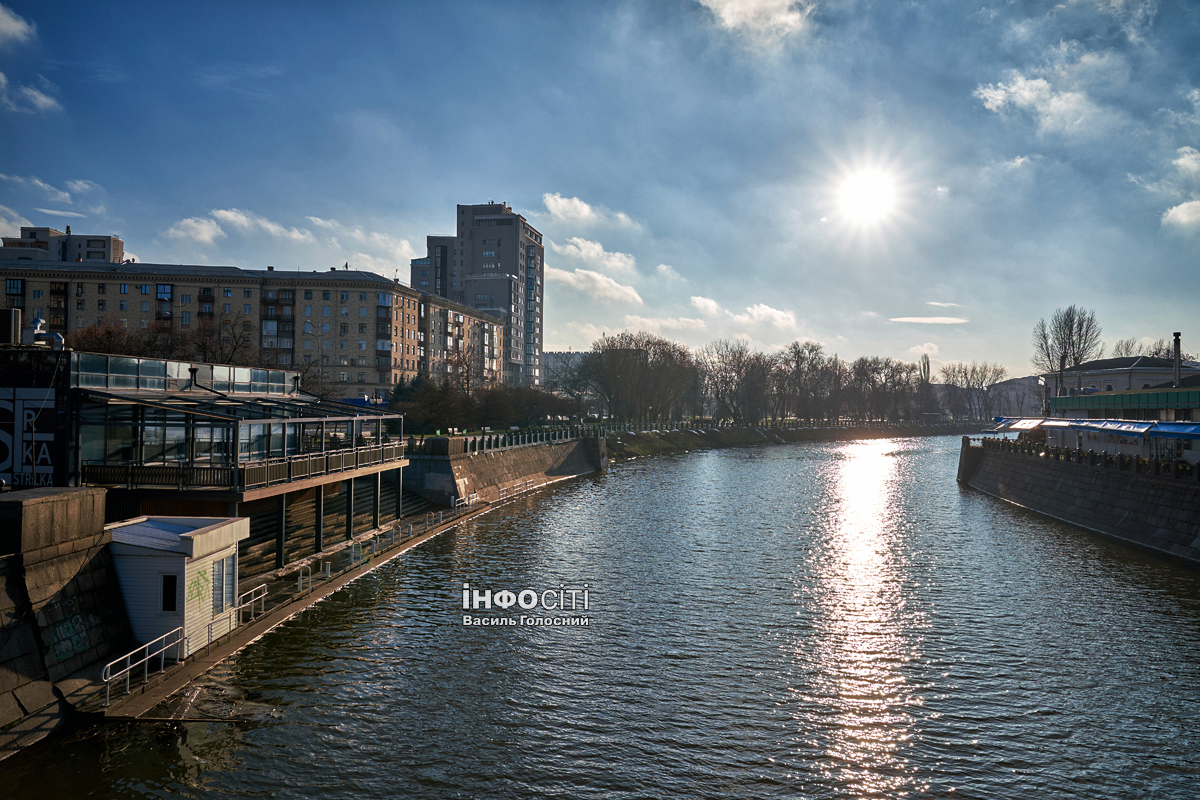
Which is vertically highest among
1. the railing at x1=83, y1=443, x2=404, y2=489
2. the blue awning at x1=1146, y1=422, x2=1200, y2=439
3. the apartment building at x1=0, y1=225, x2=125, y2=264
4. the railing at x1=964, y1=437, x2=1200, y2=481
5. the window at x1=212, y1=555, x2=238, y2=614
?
the apartment building at x1=0, y1=225, x2=125, y2=264

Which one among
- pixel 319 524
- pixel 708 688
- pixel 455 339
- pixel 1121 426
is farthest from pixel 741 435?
pixel 708 688

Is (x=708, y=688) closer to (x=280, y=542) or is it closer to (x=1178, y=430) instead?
(x=280, y=542)

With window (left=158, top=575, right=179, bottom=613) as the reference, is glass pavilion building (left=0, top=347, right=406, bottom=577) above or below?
above

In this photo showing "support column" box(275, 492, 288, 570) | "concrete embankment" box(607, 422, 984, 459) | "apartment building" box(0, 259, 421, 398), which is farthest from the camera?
"concrete embankment" box(607, 422, 984, 459)

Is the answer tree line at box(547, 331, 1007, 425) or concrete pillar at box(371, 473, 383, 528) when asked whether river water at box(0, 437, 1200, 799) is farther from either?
tree line at box(547, 331, 1007, 425)

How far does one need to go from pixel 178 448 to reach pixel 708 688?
79.7 feet

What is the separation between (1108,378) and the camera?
3406 inches

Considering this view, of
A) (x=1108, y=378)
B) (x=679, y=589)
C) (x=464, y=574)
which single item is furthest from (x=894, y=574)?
(x=1108, y=378)

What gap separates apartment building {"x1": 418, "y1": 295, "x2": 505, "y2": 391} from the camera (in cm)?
11975

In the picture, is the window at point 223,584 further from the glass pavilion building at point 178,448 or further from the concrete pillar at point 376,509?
the concrete pillar at point 376,509

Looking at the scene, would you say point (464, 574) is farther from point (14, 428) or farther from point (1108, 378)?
point (1108, 378)

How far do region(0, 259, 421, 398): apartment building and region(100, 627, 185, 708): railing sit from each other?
8216 cm

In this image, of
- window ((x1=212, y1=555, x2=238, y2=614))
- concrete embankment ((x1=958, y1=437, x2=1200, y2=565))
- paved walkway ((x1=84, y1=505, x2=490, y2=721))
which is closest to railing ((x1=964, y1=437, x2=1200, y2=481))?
concrete embankment ((x1=958, y1=437, x2=1200, y2=565))

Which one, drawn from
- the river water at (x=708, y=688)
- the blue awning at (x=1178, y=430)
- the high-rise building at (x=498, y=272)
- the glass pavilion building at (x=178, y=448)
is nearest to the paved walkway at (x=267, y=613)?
the river water at (x=708, y=688)
